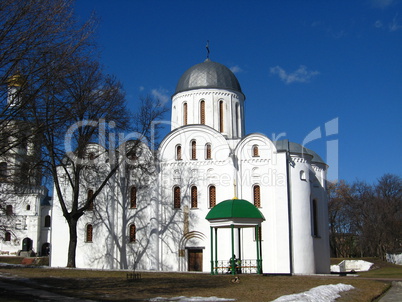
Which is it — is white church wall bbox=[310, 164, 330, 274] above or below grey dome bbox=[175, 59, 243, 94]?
below

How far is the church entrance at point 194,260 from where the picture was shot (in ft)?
94.6

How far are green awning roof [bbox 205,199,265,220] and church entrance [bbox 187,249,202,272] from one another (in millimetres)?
6322

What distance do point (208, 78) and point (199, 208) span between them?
31.5 ft

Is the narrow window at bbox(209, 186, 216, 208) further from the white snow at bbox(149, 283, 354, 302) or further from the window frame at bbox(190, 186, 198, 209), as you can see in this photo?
the white snow at bbox(149, 283, 354, 302)

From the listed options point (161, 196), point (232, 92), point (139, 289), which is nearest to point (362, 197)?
point (232, 92)

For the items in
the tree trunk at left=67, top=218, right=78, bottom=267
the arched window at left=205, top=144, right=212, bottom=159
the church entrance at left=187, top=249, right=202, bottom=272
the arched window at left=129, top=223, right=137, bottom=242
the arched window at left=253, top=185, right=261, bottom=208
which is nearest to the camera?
the tree trunk at left=67, top=218, right=78, bottom=267

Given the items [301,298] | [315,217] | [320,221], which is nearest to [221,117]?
[315,217]

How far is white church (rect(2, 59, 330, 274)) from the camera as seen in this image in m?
28.3

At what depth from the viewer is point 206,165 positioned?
1169 inches

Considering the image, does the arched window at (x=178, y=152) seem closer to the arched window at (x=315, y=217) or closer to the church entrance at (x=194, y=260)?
the church entrance at (x=194, y=260)

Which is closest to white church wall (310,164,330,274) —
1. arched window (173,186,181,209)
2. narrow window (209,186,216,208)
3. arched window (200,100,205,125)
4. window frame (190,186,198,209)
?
narrow window (209,186,216,208)

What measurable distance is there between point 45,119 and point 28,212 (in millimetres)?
46500

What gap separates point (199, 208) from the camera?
29234 millimetres

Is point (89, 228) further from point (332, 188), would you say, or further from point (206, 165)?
point (332, 188)
